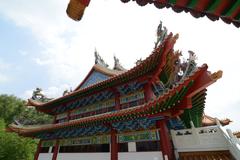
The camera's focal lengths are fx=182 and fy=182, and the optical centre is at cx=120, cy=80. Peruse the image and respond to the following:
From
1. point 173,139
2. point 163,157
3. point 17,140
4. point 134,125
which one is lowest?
point 163,157

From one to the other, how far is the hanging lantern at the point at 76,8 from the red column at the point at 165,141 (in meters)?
6.27

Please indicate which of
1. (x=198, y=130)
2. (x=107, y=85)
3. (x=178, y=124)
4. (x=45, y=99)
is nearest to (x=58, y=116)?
(x=45, y=99)

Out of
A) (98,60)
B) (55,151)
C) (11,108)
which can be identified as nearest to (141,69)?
(98,60)

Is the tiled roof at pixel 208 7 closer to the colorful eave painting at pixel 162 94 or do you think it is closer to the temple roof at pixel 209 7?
the temple roof at pixel 209 7

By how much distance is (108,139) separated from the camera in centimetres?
873

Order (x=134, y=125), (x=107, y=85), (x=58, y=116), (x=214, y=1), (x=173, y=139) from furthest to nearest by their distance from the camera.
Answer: (x=58, y=116) → (x=107, y=85) → (x=134, y=125) → (x=173, y=139) → (x=214, y=1)

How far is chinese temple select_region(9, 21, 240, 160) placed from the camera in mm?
6129

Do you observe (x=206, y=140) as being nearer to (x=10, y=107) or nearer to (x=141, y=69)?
(x=141, y=69)

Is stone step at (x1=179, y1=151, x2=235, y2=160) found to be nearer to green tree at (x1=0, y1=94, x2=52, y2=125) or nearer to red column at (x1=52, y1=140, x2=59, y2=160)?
red column at (x1=52, y1=140, x2=59, y2=160)

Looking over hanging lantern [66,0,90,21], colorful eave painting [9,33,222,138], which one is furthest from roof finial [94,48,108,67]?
hanging lantern [66,0,90,21]

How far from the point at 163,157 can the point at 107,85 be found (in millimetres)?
4779

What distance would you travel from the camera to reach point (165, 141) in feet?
22.4

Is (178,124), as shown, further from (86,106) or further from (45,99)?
(45,99)

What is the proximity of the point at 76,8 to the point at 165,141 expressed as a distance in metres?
6.36
